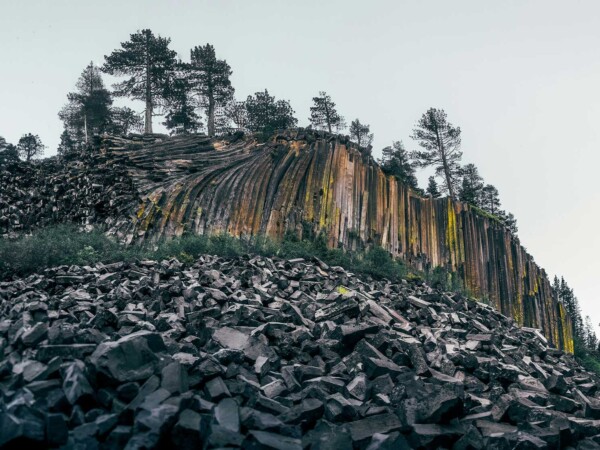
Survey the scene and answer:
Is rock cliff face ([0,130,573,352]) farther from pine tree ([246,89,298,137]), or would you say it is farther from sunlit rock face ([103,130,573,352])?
pine tree ([246,89,298,137])

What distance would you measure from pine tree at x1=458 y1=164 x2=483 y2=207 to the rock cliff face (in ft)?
41.5

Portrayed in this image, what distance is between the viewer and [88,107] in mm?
38469

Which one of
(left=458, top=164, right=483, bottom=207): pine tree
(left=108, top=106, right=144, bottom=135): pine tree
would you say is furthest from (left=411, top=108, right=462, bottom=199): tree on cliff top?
(left=108, top=106, right=144, bottom=135): pine tree

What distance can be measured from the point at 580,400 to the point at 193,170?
1873cm

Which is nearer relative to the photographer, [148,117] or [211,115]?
[148,117]

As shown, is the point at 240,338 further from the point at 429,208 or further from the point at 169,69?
the point at 169,69

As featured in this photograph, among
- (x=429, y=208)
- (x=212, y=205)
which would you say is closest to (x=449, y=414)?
(x=212, y=205)

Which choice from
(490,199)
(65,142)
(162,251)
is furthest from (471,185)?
(65,142)

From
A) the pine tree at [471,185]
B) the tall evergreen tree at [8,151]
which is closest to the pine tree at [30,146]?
the tall evergreen tree at [8,151]

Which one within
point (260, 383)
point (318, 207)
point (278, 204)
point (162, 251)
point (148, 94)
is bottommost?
point (260, 383)

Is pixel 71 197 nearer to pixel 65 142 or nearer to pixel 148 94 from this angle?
pixel 148 94

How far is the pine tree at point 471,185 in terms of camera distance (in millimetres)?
37344

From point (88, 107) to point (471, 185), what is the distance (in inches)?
1338

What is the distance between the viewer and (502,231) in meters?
24.2
